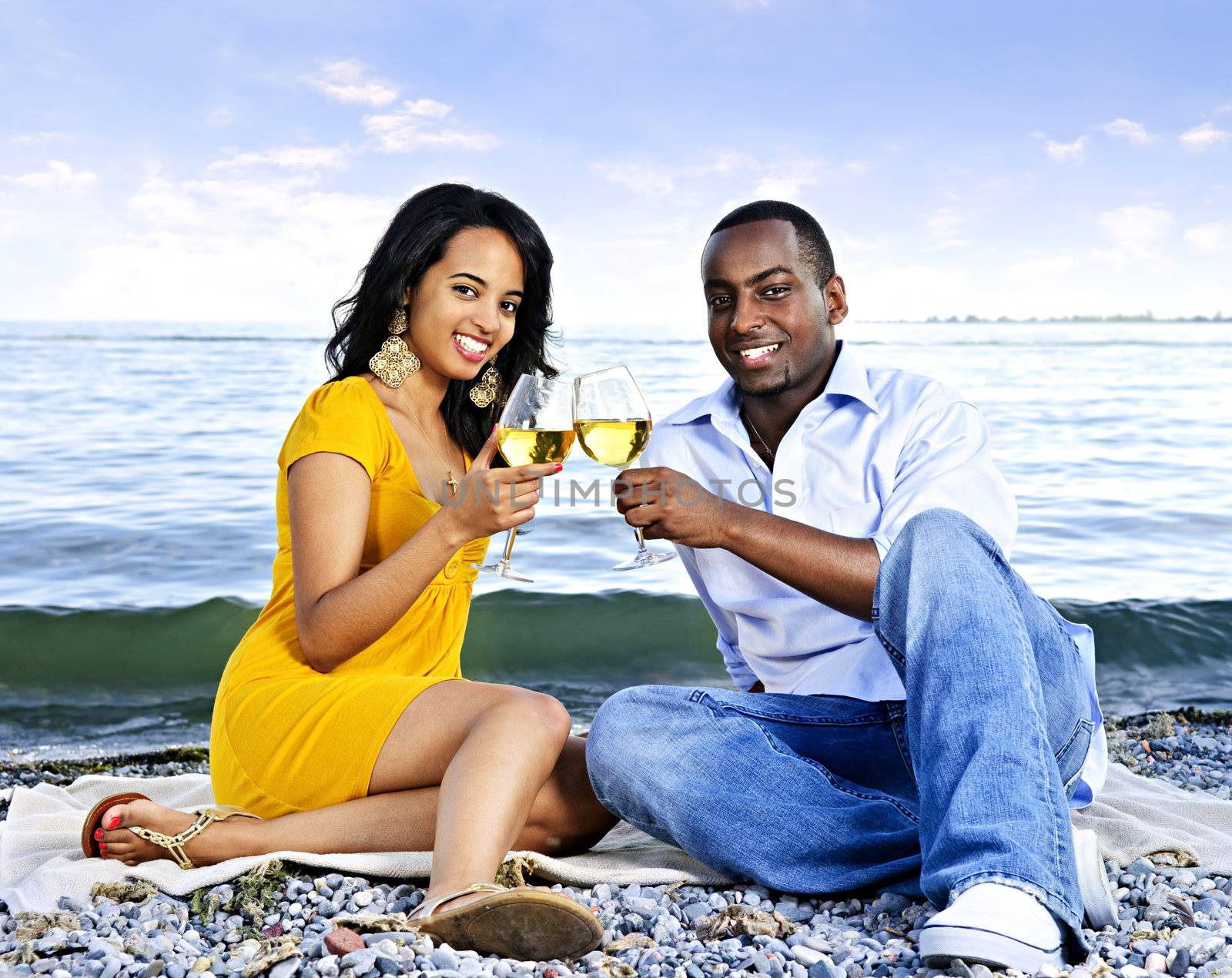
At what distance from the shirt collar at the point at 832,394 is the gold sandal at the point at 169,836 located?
1744mm

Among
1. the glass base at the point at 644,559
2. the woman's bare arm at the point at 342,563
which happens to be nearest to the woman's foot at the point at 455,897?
the woman's bare arm at the point at 342,563

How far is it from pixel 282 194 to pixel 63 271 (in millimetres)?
6537

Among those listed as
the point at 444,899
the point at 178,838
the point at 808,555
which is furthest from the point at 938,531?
the point at 178,838

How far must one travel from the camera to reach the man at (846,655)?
221 cm

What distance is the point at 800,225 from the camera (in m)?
3.55

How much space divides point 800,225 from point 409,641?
5.73ft

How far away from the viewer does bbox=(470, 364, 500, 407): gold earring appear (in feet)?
12.0

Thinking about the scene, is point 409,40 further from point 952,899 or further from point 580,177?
point 952,899

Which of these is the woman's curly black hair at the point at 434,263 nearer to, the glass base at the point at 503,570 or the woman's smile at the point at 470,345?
the woman's smile at the point at 470,345

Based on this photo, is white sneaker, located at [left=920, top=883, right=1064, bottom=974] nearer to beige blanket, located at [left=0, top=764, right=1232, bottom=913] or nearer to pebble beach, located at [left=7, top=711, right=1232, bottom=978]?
pebble beach, located at [left=7, top=711, right=1232, bottom=978]

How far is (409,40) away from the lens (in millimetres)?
23797

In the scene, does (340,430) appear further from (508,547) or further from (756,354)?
(756,354)

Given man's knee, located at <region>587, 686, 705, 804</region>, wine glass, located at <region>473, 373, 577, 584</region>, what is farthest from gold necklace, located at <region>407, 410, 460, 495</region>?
man's knee, located at <region>587, 686, 705, 804</region>

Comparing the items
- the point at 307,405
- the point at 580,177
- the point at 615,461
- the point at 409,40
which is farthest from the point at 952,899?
the point at 580,177
